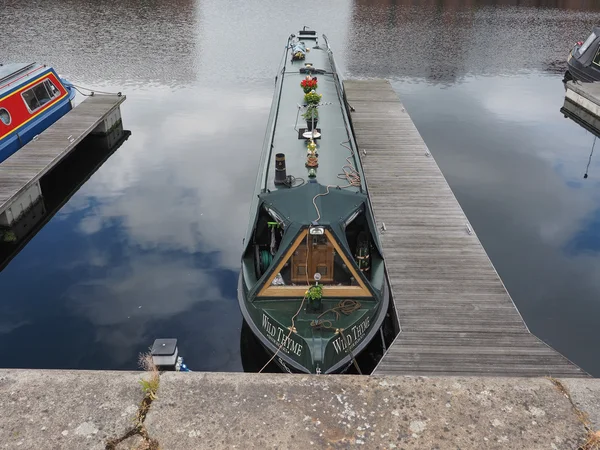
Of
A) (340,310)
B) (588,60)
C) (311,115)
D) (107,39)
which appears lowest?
(340,310)

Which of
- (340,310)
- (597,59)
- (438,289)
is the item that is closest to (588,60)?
(597,59)

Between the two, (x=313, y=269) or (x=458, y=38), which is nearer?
(x=313, y=269)

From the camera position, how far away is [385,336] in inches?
523

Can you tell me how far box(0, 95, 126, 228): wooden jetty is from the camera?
17797 millimetres

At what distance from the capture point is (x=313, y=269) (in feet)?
38.5

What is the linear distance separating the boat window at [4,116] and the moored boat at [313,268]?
45.4 ft

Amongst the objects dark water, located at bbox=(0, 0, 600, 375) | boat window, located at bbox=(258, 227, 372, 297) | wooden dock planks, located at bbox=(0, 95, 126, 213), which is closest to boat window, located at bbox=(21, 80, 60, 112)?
wooden dock planks, located at bbox=(0, 95, 126, 213)

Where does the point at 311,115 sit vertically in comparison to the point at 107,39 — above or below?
above

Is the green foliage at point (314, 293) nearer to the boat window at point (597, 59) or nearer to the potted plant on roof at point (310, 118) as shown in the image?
the potted plant on roof at point (310, 118)

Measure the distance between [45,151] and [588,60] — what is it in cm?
3557

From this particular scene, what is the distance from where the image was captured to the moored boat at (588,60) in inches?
1329

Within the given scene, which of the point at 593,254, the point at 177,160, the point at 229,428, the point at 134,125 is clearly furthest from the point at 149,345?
the point at 134,125

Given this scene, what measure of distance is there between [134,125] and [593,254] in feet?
79.3

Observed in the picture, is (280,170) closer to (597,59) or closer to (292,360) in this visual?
(292,360)
